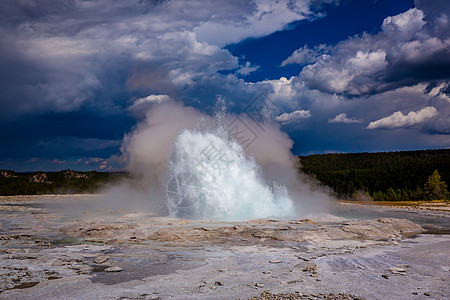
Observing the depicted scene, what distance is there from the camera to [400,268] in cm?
984

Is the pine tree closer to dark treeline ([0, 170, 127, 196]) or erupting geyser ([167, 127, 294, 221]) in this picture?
erupting geyser ([167, 127, 294, 221])

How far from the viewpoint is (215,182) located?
2433 cm

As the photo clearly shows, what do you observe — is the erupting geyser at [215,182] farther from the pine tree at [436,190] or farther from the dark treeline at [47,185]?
the dark treeline at [47,185]

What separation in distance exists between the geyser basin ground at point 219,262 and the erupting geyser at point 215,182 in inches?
240

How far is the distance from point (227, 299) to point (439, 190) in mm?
65066

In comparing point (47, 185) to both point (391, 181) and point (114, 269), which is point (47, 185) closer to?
point (391, 181)

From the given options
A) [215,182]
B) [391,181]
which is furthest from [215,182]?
[391,181]

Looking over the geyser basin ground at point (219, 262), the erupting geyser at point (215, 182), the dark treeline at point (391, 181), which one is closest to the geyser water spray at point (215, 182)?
the erupting geyser at point (215, 182)

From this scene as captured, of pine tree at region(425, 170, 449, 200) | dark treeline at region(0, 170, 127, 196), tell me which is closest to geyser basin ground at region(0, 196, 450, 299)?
pine tree at region(425, 170, 449, 200)

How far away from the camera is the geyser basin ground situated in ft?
25.8

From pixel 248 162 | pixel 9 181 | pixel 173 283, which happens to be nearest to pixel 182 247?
pixel 173 283

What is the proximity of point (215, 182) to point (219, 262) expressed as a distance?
13624 mm

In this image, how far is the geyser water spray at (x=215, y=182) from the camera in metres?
23.5

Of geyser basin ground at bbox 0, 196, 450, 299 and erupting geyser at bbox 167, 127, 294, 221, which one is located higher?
erupting geyser at bbox 167, 127, 294, 221
